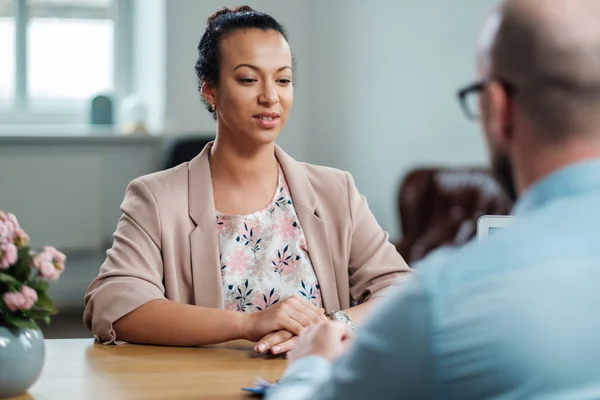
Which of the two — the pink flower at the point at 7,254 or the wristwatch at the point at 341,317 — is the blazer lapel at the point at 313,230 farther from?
the pink flower at the point at 7,254

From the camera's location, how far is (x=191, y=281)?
2086 mm

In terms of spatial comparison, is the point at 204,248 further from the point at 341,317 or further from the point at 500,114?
the point at 500,114

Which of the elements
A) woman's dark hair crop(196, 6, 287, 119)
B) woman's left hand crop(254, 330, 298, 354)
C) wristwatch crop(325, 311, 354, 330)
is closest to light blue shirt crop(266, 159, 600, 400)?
woman's left hand crop(254, 330, 298, 354)

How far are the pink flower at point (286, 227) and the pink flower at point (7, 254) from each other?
32.3 inches

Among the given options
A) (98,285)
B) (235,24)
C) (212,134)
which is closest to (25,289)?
(98,285)

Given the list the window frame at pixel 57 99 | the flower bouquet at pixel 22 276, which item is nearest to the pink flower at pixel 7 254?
the flower bouquet at pixel 22 276

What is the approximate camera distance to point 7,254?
144 cm

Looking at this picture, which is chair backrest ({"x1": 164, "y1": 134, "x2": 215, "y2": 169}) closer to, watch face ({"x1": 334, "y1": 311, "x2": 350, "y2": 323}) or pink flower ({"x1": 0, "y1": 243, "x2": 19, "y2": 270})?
watch face ({"x1": 334, "y1": 311, "x2": 350, "y2": 323})

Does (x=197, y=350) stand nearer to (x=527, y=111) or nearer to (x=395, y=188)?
(x=527, y=111)

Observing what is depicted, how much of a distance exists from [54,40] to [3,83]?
420mm

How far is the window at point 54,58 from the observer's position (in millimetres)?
5961

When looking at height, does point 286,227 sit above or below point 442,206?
above

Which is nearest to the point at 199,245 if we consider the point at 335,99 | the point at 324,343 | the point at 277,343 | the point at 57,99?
the point at 277,343

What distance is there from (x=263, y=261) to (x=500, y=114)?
127cm
